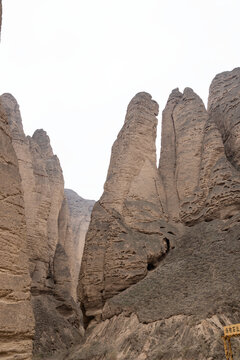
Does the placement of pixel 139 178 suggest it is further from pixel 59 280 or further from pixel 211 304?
pixel 59 280

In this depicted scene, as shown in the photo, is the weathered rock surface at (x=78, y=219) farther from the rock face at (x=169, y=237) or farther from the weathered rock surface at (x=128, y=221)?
the rock face at (x=169, y=237)

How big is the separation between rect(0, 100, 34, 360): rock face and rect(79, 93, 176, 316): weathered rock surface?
10.2m

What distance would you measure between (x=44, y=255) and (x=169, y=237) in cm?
1217

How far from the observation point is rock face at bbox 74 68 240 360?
1206 cm

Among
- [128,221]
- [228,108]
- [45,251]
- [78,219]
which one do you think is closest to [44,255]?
[45,251]

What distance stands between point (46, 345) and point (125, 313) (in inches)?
385

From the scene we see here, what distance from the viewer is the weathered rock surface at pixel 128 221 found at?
17.2 meters

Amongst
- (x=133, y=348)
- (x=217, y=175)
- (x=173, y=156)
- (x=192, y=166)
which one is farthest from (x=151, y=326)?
(x=173, y=156)

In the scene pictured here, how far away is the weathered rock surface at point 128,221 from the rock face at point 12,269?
10238 mm

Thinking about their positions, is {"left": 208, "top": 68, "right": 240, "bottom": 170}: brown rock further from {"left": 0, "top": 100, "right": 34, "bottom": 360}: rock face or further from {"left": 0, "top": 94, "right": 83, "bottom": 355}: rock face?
{"left": 0, "top": 94, "right": 83, "bottom": 355}: rock face

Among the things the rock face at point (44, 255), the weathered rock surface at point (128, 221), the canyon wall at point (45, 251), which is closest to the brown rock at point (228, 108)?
the weathered rock surface at point (128, 221)

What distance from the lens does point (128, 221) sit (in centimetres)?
1931

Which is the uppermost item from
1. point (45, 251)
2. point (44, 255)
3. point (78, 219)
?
point (78, 219)

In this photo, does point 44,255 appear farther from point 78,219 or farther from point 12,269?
point 78,219
